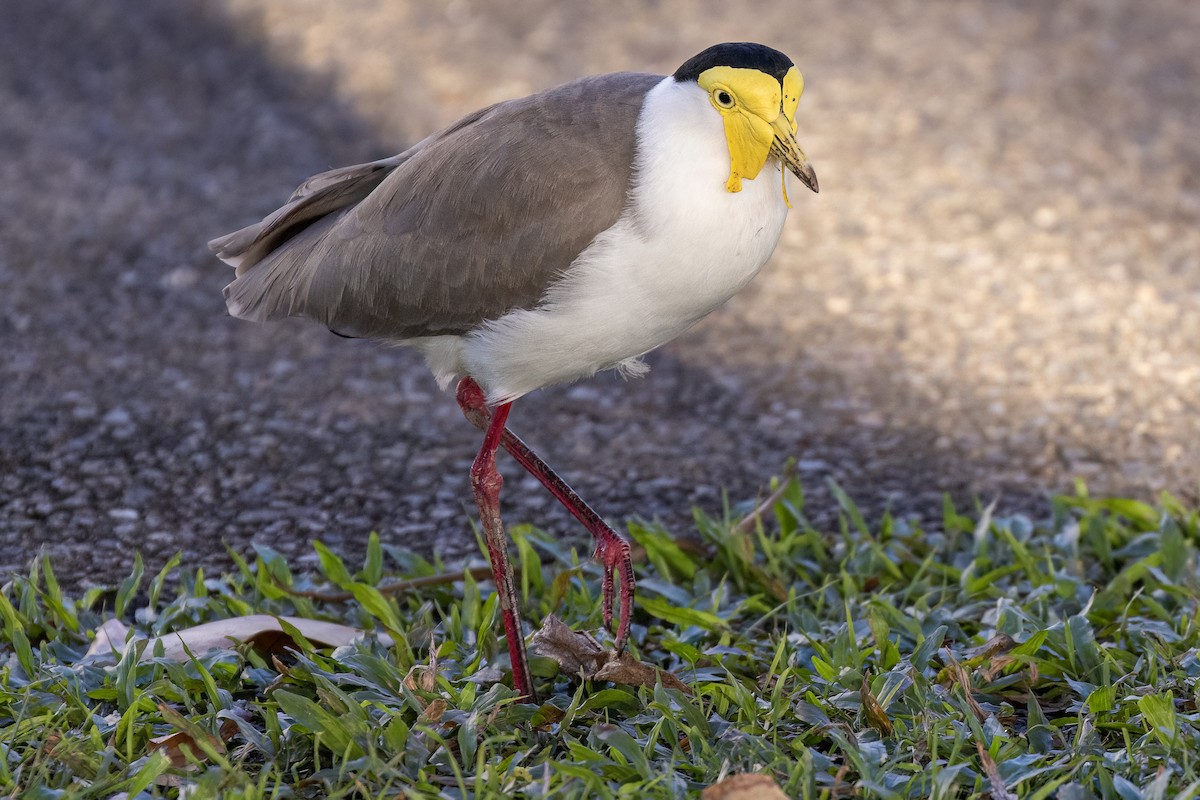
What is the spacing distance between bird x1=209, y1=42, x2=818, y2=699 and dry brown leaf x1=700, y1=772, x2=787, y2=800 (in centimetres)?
67

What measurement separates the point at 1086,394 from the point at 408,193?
2596mm

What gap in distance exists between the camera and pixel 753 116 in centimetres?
291

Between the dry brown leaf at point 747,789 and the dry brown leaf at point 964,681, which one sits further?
the dry brown leaf at point 964,681

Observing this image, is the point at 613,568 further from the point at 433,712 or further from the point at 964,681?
the point at 964,681

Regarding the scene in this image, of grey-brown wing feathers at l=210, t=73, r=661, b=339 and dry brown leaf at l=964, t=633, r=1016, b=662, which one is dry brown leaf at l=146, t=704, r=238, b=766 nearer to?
grey-brown wing feathers at l=210, t=73, r=661, b=339

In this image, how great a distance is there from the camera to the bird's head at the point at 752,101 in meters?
2.90

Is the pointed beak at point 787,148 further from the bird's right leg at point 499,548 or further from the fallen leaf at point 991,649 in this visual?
the fallen leaf at point 991,649

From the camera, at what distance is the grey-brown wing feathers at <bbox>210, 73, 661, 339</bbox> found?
306 centimetres

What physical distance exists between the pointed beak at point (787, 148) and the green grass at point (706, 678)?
105 cm

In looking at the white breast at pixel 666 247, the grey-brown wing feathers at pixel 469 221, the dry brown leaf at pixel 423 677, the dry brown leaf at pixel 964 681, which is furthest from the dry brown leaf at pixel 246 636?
the dry brown leaf at pixel 964 681

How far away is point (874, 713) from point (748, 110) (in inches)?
50.7

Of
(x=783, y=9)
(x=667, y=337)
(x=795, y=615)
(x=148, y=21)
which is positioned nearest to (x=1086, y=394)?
(x=795, y=615)

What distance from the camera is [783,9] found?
7836mm

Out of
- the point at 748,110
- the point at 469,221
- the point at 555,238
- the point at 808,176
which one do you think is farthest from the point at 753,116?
the point at 469,221
